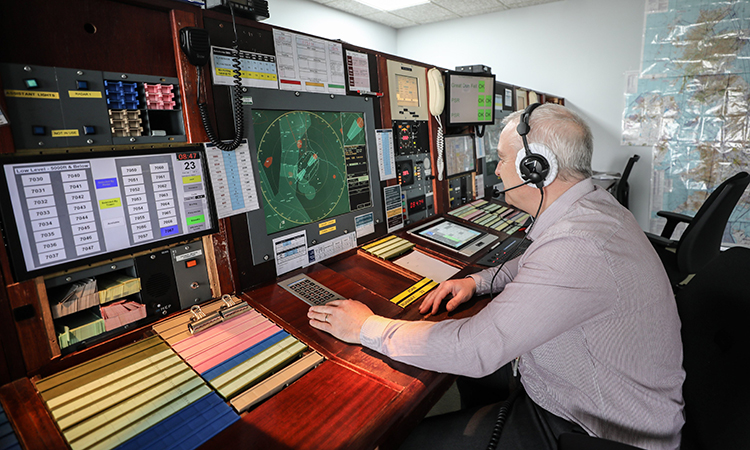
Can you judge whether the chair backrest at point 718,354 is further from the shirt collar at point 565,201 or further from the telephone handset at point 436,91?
the telephone handset at point 436,91

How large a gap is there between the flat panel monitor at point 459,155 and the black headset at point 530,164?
1.24 metres

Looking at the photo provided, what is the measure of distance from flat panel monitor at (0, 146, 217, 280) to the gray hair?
3.46 feet

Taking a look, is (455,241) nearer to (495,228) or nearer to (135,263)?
(495,228)

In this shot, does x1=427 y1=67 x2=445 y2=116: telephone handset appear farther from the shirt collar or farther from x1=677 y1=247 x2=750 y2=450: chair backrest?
x1=677 y1=247 x2=750 y2=450: chair backrest

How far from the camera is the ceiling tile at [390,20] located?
5.41 m

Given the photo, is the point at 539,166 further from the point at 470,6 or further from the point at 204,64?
the point at 470,6

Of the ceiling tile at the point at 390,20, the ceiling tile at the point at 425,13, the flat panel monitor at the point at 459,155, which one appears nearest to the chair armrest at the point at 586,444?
the flat panel monitor at the point at 459,155

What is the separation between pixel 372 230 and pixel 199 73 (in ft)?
3.30

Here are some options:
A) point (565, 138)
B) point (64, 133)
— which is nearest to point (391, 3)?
point (565, 138)

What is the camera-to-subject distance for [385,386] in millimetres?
906

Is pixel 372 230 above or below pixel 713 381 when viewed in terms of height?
above

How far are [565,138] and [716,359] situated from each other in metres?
0.68

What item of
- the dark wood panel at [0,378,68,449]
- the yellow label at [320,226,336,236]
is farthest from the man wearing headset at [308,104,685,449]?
the dark wood panel at [0,378,68,449]

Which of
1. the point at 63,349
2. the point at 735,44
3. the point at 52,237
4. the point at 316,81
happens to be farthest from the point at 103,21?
the point at 735,44
